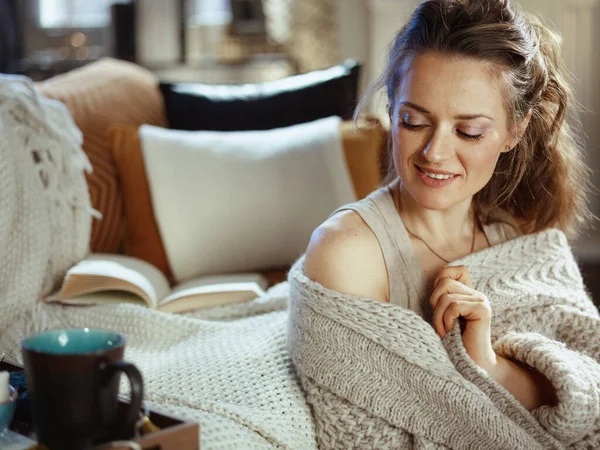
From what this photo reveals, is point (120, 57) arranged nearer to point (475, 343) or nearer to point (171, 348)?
point (171, 348)

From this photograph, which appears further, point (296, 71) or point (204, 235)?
point (296, 71)

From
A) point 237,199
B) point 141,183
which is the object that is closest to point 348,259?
point 237,199

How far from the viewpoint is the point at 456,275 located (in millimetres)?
1276

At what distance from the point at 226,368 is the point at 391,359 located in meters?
0.29

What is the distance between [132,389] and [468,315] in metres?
0.58

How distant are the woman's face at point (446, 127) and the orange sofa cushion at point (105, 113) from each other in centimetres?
89

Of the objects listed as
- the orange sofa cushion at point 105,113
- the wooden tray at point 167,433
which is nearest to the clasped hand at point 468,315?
the wooden tray at point 167,433

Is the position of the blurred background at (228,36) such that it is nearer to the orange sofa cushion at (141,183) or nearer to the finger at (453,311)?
the orange sofa cushion at (141,183)

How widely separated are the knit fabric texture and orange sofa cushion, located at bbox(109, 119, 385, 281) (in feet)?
0.48

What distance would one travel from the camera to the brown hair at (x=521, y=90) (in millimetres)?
1292

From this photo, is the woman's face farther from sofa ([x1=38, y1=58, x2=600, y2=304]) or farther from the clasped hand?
sofa ([x1=38, y1=58, x2=600, y2=304])

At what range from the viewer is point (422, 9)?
137 cm

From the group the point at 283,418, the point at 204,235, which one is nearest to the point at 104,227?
the point at 204,235

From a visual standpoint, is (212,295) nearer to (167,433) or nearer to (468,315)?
(468,315)
